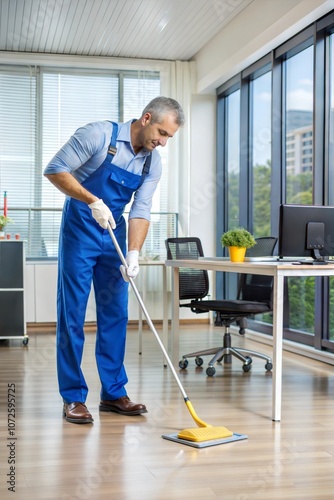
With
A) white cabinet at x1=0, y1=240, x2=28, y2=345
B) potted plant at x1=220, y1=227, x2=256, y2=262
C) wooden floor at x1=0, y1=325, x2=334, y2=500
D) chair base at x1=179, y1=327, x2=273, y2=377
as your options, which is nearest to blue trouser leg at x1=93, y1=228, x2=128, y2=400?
wooden floor at x1=0, y1=325, x2=334, y2=500

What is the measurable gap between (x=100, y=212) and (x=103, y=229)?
0.22 metres

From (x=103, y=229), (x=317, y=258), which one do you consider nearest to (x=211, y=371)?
(x=317, y=258)

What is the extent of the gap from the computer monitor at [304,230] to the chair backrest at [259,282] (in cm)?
100

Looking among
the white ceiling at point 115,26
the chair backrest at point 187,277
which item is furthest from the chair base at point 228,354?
the white ceiling at point 115,26

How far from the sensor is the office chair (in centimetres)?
445

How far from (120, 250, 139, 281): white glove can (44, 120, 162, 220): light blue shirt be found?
206 millimetres

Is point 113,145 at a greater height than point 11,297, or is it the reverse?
point 113,145

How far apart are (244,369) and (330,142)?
1690mm

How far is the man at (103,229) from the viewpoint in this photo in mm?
3000

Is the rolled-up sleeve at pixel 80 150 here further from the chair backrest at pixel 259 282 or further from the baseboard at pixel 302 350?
the baseboard at pixel 302 350

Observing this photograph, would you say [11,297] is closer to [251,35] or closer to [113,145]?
[251,35]

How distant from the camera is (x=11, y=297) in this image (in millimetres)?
5906

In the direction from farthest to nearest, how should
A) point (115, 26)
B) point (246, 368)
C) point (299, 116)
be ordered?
→ point (115, 26) → point (299, 116) → point (246, 368)

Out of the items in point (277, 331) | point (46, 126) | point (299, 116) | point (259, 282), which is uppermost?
point (46, 126)
